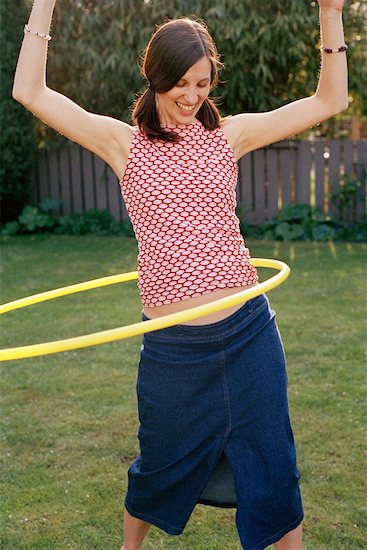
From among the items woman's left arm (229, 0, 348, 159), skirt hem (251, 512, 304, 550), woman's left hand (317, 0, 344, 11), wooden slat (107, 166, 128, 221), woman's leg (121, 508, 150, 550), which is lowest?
woman's leg (121, 508, 150, 550)

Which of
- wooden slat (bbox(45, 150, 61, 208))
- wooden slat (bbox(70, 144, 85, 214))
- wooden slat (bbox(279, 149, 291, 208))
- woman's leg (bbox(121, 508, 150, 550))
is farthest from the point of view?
wooden slat (bbox(45, 150, 61, 208))

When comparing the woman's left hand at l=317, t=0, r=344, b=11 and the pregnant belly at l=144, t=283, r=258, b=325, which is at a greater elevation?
the woman's left hand at l=317, t=0, r=344, b=11

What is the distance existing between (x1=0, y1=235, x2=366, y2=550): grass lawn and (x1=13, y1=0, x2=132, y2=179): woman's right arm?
1.59 m

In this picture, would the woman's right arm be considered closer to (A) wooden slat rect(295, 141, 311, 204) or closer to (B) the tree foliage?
(B) the tree foliage

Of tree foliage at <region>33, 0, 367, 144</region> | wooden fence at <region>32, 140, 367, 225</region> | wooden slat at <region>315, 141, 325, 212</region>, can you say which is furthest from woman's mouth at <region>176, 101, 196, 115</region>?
wooden slat at <region>315, 141, 325, 212</region>

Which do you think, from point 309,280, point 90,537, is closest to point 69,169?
point 309,280

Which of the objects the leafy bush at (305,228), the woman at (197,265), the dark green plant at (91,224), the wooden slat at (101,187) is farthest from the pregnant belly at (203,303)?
the wooden slat at (101,187)

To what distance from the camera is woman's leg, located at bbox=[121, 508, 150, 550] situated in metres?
2.84

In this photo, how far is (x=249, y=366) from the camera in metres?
2.52

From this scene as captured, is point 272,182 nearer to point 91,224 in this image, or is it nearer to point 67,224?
point 91,224

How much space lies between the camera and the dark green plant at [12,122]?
33.7ft

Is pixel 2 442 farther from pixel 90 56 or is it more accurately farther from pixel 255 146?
pixel 90 56

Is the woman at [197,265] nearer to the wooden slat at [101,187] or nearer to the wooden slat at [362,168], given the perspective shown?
the wooden slat at [362,168]

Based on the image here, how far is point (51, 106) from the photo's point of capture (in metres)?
2.52
